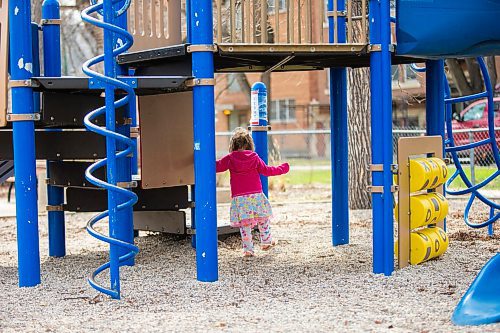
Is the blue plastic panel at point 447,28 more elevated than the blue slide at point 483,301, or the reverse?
the blue plastic panel at point 447,28

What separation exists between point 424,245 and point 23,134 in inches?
128

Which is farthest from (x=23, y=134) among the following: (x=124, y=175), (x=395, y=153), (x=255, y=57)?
(x=395, y=153)

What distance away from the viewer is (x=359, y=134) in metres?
12.1

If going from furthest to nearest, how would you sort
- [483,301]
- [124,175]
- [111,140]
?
1. [124,175]
2. [111,140]
3. [483,301]

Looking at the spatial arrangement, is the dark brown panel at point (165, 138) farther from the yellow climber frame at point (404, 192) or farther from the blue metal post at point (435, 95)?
the blue metal post at point (435, 95)

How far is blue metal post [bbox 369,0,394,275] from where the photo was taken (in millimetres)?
6250

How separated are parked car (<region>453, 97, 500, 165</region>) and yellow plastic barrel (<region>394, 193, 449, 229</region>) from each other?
10.8 meters

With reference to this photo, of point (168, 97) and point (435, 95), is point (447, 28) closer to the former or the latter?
point (435, 95)

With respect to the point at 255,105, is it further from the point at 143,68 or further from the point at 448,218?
the point at 448,218

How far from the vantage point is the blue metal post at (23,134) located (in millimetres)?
6051

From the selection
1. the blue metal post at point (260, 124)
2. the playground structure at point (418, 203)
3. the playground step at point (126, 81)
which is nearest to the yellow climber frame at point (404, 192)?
the playground structure at point (418, 203)

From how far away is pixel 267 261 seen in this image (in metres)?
7.22

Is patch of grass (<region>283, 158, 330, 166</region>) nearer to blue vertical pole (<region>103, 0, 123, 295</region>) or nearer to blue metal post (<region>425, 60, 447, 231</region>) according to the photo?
blue metal post (<region>425, 60, 447, 231</region>)

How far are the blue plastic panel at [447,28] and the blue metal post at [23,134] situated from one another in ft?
9.39
